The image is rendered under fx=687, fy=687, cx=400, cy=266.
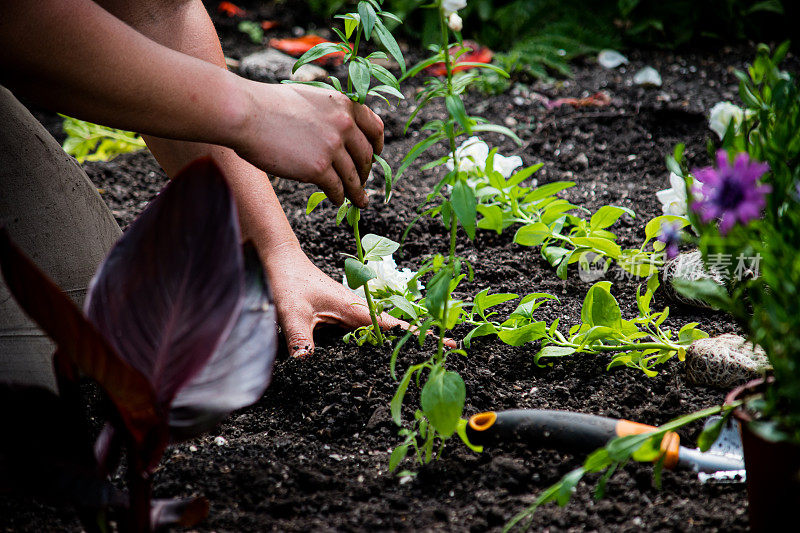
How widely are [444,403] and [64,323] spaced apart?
1.65 feet

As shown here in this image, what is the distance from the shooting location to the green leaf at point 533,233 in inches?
59.7

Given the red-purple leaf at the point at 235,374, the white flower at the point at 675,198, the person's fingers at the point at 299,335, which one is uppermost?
the red-purple leaf at the point at 235,374

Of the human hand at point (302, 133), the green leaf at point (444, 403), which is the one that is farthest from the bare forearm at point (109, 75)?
the green leaf at point (444, 403)

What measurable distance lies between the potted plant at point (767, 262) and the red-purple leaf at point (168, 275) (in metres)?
0.56

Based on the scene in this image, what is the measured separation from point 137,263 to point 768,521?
0.85m

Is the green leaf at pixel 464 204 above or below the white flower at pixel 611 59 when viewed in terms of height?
above

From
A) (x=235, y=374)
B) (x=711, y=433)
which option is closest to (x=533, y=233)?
(x=711, y=433)

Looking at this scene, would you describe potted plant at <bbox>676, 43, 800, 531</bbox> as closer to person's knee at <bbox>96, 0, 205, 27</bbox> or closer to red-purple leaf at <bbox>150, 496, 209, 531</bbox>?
red-purple leaf at <bbox>150, 496, 209, 531</bbox>

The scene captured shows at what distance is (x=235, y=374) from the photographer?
0.85 meters

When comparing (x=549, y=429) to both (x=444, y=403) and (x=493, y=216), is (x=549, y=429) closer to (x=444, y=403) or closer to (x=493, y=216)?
(x=444, y=403)

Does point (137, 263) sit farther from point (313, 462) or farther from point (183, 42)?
point (183, 42)

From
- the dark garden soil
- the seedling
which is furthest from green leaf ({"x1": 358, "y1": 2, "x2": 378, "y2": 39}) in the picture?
the dark garden soil

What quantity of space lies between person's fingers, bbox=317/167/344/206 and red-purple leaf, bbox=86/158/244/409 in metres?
0.32

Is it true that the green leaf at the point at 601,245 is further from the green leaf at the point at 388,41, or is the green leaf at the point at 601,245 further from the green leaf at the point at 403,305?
the green leaf at the point at 388,41
